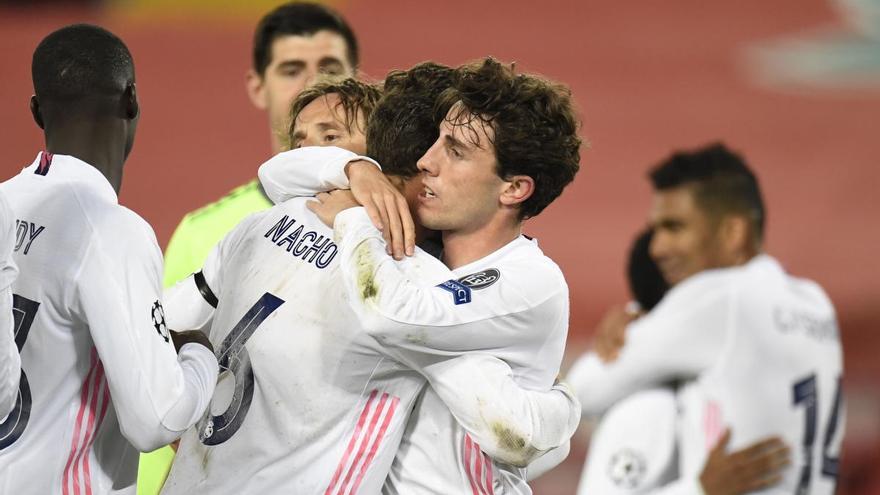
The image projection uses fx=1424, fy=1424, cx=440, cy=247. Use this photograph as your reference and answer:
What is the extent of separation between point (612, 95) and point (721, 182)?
2227 mm

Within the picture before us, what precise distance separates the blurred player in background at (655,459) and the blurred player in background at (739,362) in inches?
2.4

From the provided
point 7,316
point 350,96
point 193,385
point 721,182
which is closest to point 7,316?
point 7,316

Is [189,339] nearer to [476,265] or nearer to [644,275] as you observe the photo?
[476,265]

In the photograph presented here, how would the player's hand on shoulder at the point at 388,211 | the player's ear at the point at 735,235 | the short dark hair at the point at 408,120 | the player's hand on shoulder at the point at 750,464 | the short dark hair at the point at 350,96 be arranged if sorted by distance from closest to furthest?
1. the player's hand on shoulder at the point at 388,211
2. the short dark hair at the point at 408,120
3. the short dark hair at the point at 350,96
4. the player's hand on shoulder at the point at 750,464
5. the player's ear at the point at 735,235

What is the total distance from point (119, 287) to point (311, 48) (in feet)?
8.63

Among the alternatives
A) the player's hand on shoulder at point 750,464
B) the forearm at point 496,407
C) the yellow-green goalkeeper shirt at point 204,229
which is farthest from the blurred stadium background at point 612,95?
the forearm at point 496,407

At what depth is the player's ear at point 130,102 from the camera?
3209 millimetres

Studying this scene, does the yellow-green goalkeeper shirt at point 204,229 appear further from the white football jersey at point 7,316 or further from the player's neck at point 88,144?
the white football jersey at point 7,316

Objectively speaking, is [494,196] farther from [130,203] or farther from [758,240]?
[130,203]

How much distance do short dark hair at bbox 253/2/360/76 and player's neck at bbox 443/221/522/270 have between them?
225 centimetres

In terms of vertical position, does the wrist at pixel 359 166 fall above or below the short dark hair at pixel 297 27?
below

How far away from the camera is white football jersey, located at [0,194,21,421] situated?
2.68 m

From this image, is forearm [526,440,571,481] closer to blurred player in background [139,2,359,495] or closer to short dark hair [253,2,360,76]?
blurred player in background [139,2,359,495]

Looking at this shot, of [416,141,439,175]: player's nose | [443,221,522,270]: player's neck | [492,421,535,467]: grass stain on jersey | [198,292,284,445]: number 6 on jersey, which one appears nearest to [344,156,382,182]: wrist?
[416,141,439,175]: player's nose
